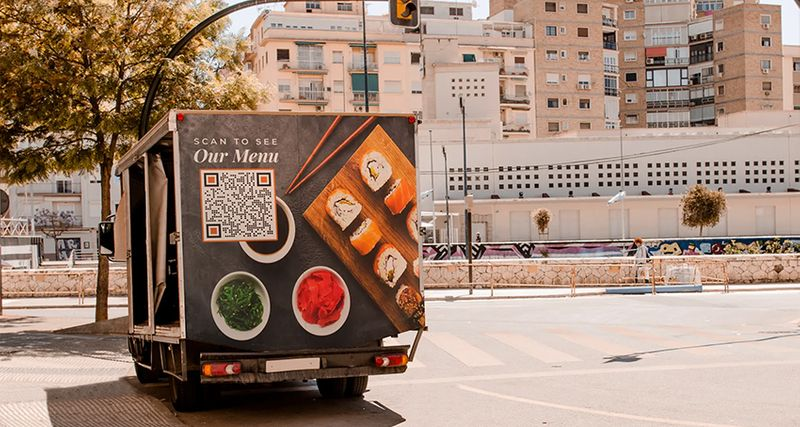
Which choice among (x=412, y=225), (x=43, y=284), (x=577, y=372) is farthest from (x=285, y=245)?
(x=43, y=284)

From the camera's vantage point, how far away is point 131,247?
11.2 metres

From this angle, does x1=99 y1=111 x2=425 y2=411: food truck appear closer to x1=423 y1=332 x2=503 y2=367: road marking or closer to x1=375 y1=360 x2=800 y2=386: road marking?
x1=375 y1=360 x2=800 y2=386: road marking

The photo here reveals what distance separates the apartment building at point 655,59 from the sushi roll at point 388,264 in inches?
3345

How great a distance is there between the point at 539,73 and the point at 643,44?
21.9 m

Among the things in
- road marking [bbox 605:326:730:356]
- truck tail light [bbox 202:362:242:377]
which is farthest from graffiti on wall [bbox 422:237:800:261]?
truck tail light [bbox 202:362:242:377]

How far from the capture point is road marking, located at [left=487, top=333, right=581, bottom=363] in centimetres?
1380

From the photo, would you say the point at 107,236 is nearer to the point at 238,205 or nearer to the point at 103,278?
the point at 238,205

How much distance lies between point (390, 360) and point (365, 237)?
1.18 meters

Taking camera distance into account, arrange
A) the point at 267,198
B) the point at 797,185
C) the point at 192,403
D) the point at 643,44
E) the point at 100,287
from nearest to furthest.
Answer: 1. the point at 267,198
2. the point at 192,403
3. the point at 100,287
4. the point at 797,185
5. the point at 643,44

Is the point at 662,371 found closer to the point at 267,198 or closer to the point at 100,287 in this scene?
the point at 267,198

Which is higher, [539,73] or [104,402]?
[539,73]

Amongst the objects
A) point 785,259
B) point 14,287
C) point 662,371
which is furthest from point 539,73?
point 662,371

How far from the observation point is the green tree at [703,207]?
55938mm

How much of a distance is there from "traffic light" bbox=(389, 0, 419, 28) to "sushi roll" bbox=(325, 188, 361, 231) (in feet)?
27.4
